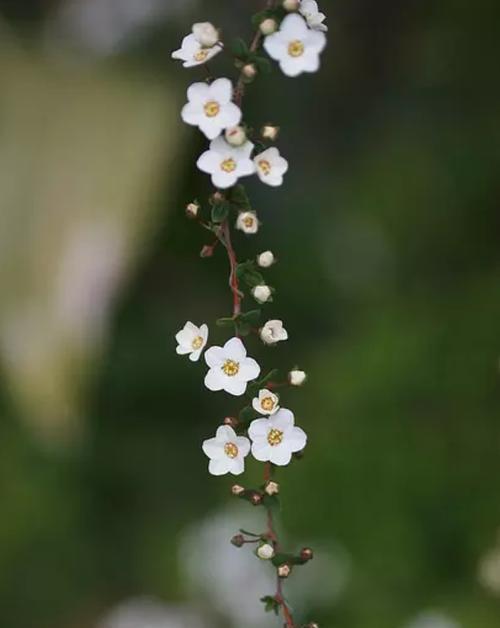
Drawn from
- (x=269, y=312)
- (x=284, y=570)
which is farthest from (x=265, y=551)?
(x=269, y=312)

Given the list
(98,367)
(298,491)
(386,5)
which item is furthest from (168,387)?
(386,5)

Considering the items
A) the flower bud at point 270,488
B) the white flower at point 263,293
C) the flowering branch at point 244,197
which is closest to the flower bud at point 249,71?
the flowering branch at point 244,197

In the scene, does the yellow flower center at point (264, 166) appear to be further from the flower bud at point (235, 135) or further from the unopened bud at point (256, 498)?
the unopened bud at point (256, 498)

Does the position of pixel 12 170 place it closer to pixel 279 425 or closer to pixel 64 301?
pixel 64 301

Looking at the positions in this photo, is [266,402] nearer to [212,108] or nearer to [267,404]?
[267,404]

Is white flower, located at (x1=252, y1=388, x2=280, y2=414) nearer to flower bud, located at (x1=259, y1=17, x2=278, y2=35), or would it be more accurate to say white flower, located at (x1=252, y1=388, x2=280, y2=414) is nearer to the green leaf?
the green leaf
